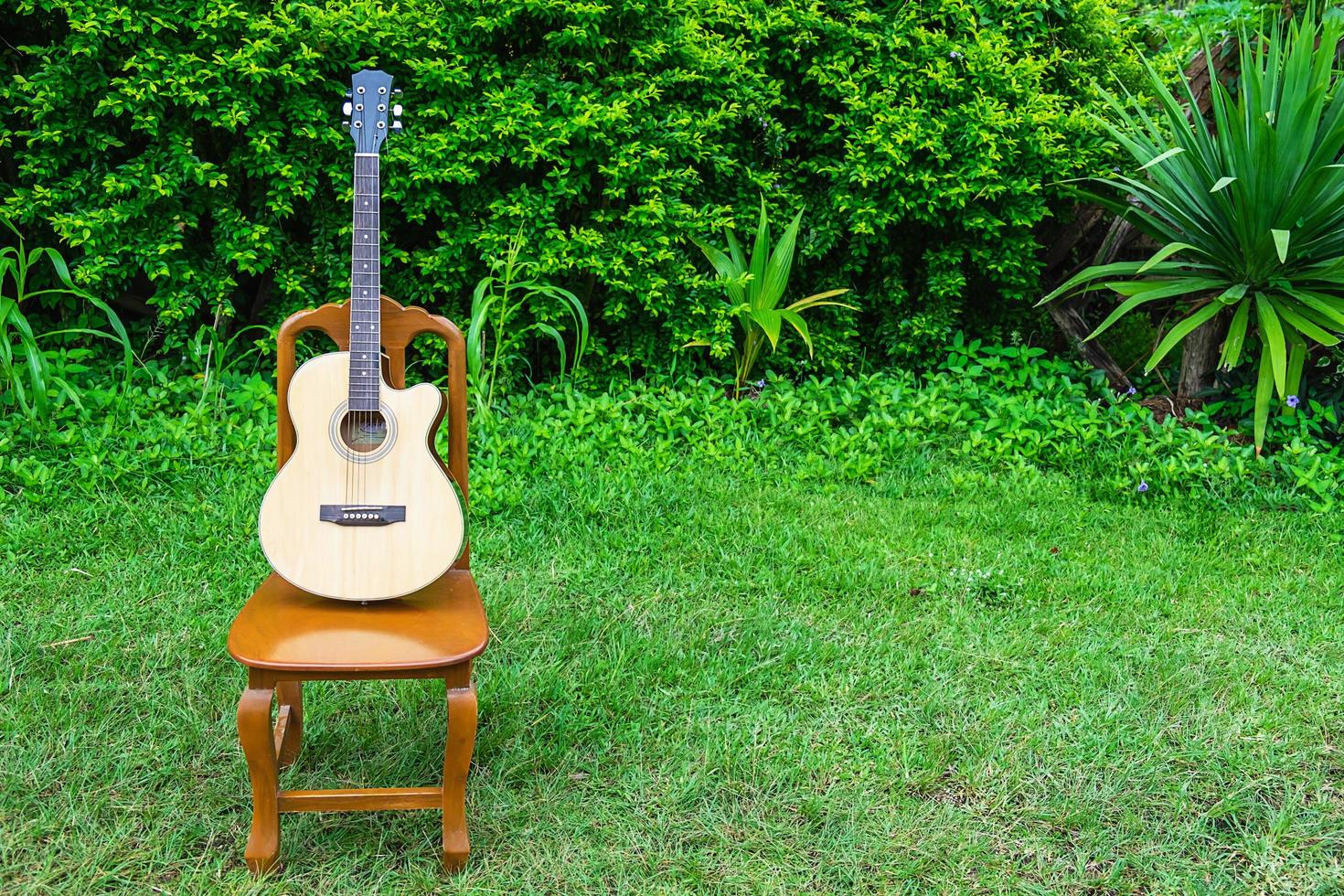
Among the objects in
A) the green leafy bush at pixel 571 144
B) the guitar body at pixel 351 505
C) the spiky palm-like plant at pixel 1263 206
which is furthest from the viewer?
the green leafy bush at pixel 571 144

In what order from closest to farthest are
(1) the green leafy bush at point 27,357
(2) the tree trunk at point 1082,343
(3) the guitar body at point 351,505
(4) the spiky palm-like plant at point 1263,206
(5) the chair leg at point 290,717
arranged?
(3) the guitar body at point 351,505 → (5) the chair leg at point 290,717 → (1) the green leafy bush at point 27,357 → (4) the spiky palm-like plant at point 1263,206 → (2) the tree trunk at point 1082,343

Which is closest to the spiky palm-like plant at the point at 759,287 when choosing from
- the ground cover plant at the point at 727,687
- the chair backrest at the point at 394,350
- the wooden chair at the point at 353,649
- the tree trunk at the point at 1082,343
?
the ground cover plant at the point at 727,687

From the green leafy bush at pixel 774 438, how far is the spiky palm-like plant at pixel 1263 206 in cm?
34

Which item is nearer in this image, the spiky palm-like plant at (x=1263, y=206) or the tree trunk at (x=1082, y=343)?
the spiky palm-like plant at (x=1263, y=206)

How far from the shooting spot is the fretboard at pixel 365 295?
2.15 metres

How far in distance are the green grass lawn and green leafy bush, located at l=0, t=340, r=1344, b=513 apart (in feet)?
0.69

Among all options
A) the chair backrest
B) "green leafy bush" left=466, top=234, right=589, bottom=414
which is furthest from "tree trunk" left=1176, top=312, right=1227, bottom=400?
the chair backrest

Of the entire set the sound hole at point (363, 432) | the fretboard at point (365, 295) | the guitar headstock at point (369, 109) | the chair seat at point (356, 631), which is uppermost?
the guitar headstock at point (369, 109)

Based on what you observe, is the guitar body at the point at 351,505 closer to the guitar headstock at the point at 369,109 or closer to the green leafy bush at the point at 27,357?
the guitar headstock at the point at 369,109

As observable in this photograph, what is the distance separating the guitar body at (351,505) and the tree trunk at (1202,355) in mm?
4024

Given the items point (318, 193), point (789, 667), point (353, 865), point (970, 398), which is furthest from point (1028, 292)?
point (353, 865)

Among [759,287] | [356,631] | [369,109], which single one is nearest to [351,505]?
[356,631]

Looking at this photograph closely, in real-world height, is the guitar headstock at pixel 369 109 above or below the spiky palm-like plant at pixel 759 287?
above

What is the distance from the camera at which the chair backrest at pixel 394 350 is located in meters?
2.22
